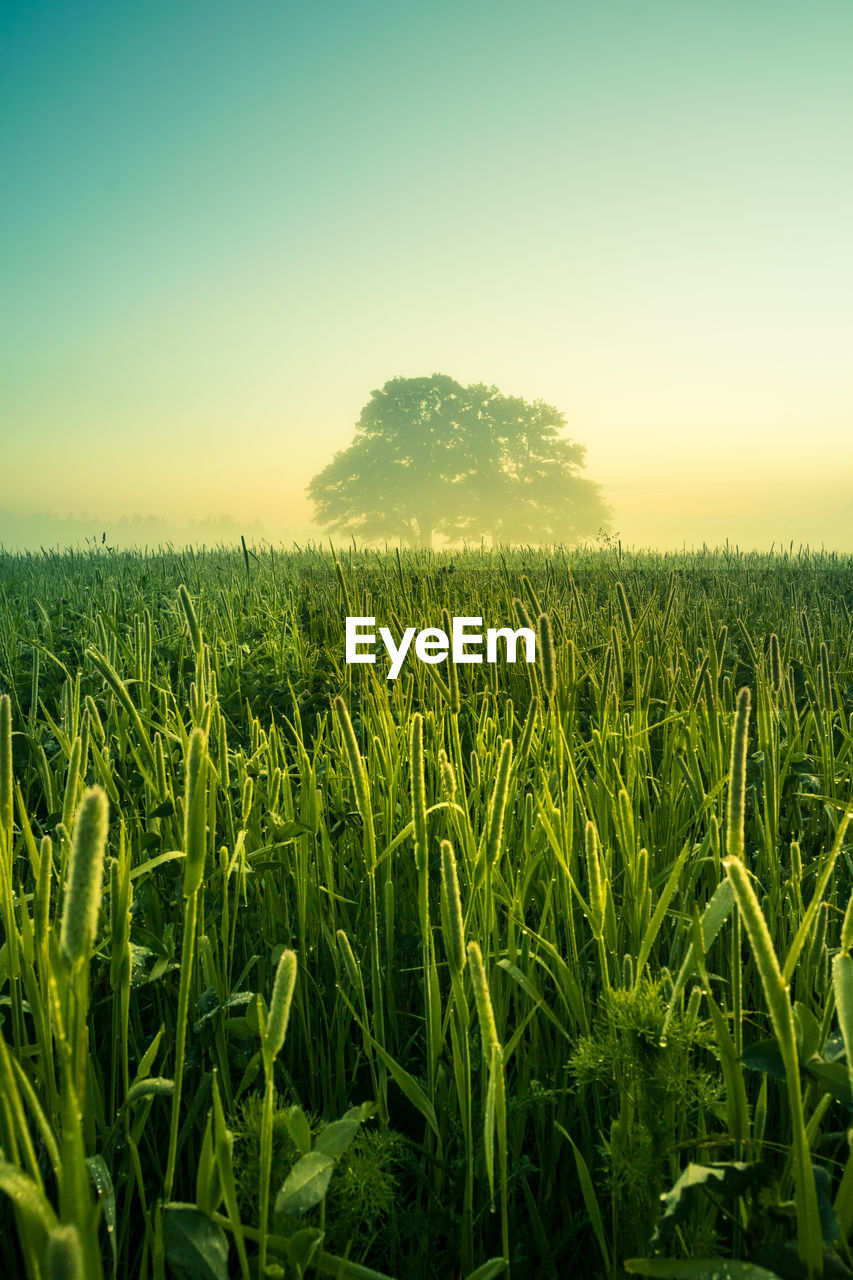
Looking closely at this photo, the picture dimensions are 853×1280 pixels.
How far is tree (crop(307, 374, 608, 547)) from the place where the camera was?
43156mm

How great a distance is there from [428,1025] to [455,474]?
4448 centimetres

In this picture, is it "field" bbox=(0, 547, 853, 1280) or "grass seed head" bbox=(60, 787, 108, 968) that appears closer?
"grass seed head" bbox=(60, 787, 108, 968)

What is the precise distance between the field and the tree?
40231mm

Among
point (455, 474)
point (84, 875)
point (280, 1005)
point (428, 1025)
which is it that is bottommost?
point (428, 1025)

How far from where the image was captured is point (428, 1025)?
3.19 ft

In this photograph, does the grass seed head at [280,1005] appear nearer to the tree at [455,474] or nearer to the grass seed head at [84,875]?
the grass seed head at [84,875]

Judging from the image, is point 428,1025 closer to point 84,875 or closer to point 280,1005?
point 280,1005

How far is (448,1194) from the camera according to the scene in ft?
3.28

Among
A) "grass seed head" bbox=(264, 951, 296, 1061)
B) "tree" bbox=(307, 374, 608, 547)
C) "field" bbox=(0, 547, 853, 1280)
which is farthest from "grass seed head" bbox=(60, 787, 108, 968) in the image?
"tree" bbox=(307, 374, 608, 547)

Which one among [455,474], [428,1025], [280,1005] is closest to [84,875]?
[280,1005]

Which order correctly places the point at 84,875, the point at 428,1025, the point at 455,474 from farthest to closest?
1. the point at 455,474
2. the point at 428,1025
3. the point at 84,875

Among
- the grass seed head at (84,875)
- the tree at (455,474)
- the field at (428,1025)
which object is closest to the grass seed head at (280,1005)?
the field at (428,1025)

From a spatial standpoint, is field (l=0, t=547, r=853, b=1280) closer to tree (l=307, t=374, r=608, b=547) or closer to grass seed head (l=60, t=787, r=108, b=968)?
grass seed head (l=60, t=787, r=108, b=968)

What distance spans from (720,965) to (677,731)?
2.25 ft
